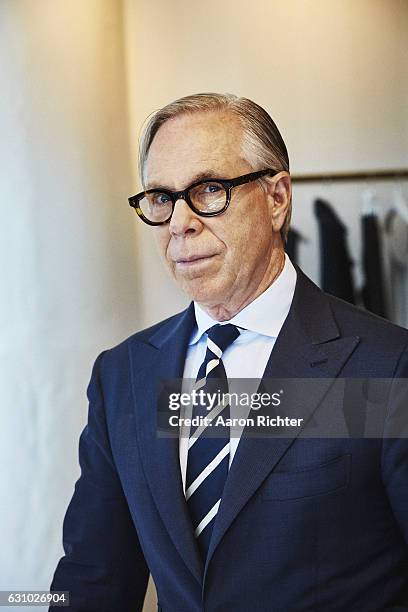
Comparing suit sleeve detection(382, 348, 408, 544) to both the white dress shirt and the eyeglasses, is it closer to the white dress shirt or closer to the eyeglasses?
the white dress shirt

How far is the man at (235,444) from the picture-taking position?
38.7 inches

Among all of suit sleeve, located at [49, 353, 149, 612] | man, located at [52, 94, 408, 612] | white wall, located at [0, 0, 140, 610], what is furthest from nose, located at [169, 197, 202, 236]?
white wall, located at [0, 0, 140, 610]

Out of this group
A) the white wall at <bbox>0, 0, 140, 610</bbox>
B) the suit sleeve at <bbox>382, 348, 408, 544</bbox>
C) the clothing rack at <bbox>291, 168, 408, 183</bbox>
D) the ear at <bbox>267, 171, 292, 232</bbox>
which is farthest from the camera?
the clothing rack at <bbox>291, 168, 408, 183</bbox>

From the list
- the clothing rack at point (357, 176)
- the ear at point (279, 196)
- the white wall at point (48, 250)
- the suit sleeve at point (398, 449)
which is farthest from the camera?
the clothing rack at point (357, 176)

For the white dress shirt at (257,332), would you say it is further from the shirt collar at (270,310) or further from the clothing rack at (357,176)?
the clothing rack at (357,176)

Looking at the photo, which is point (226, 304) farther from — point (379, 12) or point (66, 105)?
point (379, 12)

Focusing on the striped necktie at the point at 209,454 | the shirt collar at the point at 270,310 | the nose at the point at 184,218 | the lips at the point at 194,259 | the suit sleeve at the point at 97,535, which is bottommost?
the suit sleeve at the point at 97,535

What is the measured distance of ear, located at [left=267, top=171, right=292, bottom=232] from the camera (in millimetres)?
1101

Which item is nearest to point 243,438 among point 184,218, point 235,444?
point 235,444

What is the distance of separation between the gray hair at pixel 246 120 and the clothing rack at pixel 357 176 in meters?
0.78

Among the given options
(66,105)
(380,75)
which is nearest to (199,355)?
(66,105)

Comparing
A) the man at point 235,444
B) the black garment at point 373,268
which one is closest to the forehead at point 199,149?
the man at point 235,444

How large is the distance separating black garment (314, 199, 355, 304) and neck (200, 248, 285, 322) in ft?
2.61

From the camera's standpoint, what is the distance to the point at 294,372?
41.3 inches
